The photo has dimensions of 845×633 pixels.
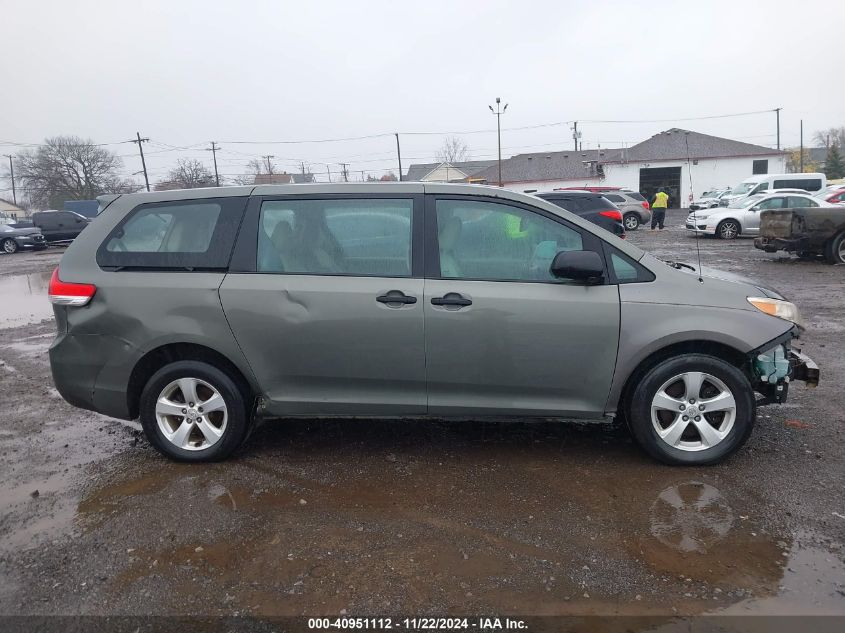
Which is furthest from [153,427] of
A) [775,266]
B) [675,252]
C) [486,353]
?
[675,252]

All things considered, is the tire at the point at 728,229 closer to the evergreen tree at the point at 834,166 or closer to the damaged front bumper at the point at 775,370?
the damaged front bumper at the point at 775,370

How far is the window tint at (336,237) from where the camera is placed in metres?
3.87

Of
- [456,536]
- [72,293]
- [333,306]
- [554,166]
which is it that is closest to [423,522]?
[456,536]

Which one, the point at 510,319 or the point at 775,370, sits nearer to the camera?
the point at 510,319

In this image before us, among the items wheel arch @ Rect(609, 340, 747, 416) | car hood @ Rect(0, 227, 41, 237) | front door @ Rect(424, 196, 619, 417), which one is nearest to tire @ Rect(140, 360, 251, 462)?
front door @ Rect(424, 196, 619, 417)

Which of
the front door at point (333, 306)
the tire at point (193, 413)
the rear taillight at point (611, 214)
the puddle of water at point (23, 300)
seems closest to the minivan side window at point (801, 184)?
the rear taillight at point (611, 214)

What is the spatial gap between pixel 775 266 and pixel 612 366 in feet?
38.8

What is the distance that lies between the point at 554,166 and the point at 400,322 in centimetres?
5585

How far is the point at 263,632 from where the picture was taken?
248 centimetres

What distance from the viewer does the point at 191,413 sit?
3998mm

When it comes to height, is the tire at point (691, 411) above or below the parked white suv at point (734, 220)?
below

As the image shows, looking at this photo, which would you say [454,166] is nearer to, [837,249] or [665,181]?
[665,181]

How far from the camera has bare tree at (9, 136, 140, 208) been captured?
64812 millimetres

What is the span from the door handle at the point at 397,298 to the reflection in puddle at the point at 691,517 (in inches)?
71.6
